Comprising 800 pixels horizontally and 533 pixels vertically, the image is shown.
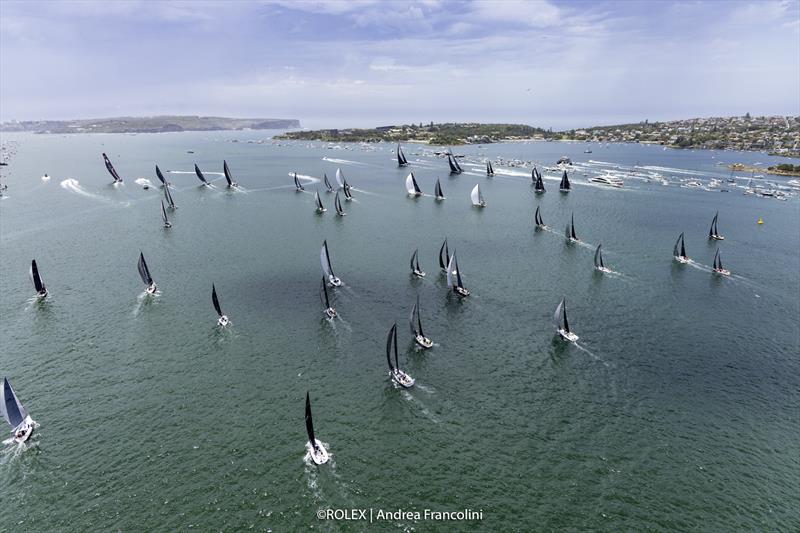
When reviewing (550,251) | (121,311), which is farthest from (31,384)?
(550,251)

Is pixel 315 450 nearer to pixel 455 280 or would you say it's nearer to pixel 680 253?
pixel 455 280

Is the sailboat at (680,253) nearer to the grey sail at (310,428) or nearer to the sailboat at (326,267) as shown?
the sailboat at (326,267)

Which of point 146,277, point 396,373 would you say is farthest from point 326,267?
point 396,373

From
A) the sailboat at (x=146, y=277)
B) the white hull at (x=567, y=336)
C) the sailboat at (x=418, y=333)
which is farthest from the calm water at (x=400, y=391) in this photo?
the sailboat at (x=146, y=277)

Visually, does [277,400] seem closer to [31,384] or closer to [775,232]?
[31,384]

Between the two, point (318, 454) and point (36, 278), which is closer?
point (318, 454)

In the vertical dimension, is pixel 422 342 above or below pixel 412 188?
below
